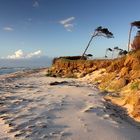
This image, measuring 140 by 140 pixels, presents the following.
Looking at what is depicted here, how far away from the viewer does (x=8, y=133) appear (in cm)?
715

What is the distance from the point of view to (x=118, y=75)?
19031 mm

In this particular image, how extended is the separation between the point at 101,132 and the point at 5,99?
600cm

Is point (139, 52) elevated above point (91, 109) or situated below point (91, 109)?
above

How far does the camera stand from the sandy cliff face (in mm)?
11459

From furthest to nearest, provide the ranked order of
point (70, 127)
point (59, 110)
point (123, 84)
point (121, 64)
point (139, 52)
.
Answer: point (121, 64) < point (139, 52) < point (123, 84) < point (59, 110) < point (70, 127)

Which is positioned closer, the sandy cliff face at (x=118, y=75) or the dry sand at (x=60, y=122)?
the dry sand at (x=60, y=122)

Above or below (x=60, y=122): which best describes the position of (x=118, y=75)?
above

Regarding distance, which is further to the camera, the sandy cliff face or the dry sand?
the sandy cliff face

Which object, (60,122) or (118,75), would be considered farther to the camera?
(118,75)

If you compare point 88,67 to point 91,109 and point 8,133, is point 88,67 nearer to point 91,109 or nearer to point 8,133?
point 91,109

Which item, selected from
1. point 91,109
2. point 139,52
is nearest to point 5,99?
point 91,109

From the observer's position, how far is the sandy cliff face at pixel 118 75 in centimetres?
1146

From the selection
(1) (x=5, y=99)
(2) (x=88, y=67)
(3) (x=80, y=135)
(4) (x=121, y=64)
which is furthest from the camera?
(2) (x=88, y=67)

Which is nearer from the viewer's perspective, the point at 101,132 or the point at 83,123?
the point at 101,132
